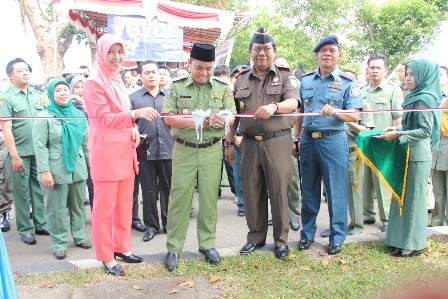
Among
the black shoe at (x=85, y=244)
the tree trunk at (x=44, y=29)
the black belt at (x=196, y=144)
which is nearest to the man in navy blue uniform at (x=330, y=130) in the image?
the black belt at (x=196, y=144)

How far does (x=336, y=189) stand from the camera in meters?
4.49

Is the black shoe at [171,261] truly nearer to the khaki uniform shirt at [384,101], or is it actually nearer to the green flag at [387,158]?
the green flag at [387,158]

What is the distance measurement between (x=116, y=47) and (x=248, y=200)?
1903mm

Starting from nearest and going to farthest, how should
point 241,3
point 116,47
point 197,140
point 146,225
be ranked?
point 116,47 < point 197,140 < point 146,225 < point 241,3

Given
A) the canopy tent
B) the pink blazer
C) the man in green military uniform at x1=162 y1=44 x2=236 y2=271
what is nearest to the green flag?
the man in green military uniform at x1=162 y1=44 x2=236 y2=271

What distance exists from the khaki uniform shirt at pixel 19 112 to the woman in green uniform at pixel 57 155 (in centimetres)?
72

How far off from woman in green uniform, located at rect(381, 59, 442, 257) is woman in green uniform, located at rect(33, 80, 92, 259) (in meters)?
3.10

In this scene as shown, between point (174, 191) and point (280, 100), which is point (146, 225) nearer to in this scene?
point (174, 191)

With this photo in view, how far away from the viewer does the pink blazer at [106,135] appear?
12.5 feet

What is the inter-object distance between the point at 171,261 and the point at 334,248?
1.60m

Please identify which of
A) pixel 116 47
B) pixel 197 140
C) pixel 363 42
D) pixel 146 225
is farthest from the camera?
Answer: pixel 363 42

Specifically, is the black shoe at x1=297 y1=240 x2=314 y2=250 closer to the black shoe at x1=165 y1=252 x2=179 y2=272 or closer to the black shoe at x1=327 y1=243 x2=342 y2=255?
the black shoe at x1=327 y1=243 x2=342 y2=255

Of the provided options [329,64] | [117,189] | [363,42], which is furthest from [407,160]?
[363,42]

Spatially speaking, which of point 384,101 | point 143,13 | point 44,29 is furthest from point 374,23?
point 384,101
